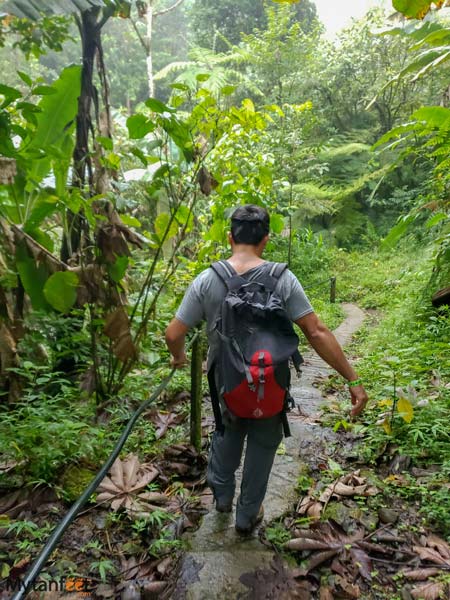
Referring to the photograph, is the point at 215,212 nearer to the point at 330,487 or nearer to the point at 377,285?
the point at 330,487

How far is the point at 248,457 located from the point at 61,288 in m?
1.52

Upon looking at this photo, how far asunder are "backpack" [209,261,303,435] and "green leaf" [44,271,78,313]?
124 centimetres

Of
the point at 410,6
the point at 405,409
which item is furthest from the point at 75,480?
the point at 410,6

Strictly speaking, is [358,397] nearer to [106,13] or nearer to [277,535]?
[277,535]

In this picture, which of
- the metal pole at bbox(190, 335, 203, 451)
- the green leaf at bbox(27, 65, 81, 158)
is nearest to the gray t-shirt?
the metal pole at bbox(190, 335, 203, 451)

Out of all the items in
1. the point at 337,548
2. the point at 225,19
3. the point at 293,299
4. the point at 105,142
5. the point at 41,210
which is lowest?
the point at 337,548

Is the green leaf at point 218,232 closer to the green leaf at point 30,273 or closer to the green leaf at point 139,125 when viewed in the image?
the green leaf at point 139,125

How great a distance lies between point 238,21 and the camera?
55.6ft

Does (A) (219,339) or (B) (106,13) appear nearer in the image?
(A) (219,339)

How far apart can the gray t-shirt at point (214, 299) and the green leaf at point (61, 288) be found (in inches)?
38.5

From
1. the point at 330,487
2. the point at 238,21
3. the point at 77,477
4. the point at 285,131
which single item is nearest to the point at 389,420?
the point at 330,487

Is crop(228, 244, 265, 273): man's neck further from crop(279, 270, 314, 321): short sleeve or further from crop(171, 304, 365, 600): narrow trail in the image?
crop(171, 304, 365, 600): narrow trail

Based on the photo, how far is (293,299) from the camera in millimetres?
1853

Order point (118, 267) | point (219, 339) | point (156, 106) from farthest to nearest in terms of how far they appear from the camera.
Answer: point (118, 267) → point (156, 106) → point (219, 339)
